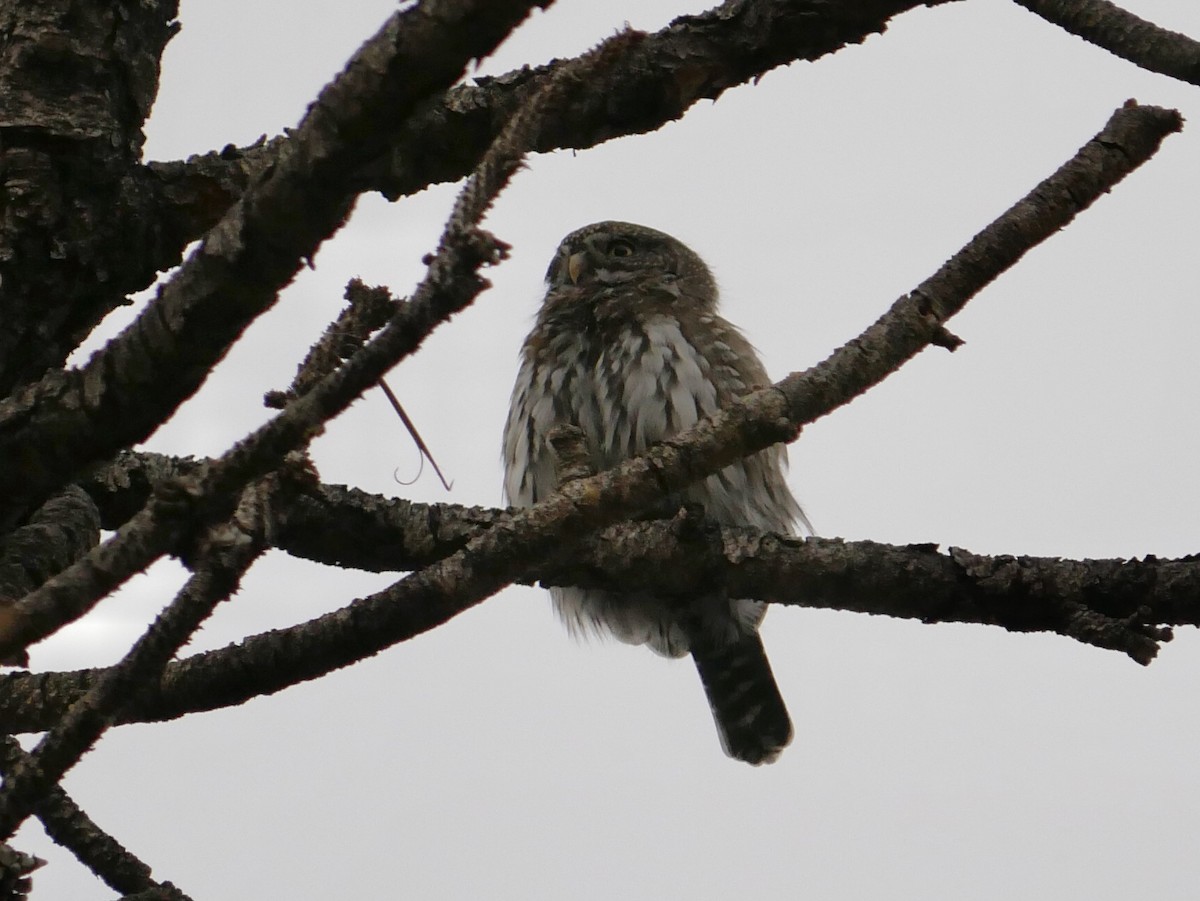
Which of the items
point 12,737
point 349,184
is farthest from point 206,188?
point 349,184

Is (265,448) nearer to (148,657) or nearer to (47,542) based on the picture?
(148,657)

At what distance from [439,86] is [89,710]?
0.76 metres

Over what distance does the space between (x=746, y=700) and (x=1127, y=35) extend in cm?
342

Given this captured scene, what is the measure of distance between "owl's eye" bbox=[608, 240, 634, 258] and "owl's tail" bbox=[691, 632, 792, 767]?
66.0 inches

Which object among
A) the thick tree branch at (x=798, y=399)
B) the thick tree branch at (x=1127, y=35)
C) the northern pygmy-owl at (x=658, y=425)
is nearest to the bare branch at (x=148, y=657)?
the thick tree branch at (x=798, y=399)

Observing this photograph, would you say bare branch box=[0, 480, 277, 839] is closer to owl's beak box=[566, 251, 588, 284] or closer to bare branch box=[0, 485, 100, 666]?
bare branch box=[0, 485, 100, 666]

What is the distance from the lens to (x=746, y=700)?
5.44 meters

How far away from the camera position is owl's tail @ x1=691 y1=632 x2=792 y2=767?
5.41 meters

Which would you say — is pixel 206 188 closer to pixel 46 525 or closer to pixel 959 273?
pixel 46 525

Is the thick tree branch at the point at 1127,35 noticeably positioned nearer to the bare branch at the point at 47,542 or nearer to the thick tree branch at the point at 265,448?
the thick tree branch at the point at 265,448

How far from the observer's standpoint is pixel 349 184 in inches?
60.8

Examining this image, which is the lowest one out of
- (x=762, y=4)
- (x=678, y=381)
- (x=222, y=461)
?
(x=222, y=461)

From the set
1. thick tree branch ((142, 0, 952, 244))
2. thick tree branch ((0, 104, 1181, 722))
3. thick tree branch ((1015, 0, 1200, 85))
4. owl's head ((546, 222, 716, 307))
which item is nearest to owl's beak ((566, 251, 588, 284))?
owl's head ((546, 222, 716, 307))

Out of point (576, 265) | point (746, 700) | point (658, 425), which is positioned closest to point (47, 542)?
point (658, 425)
